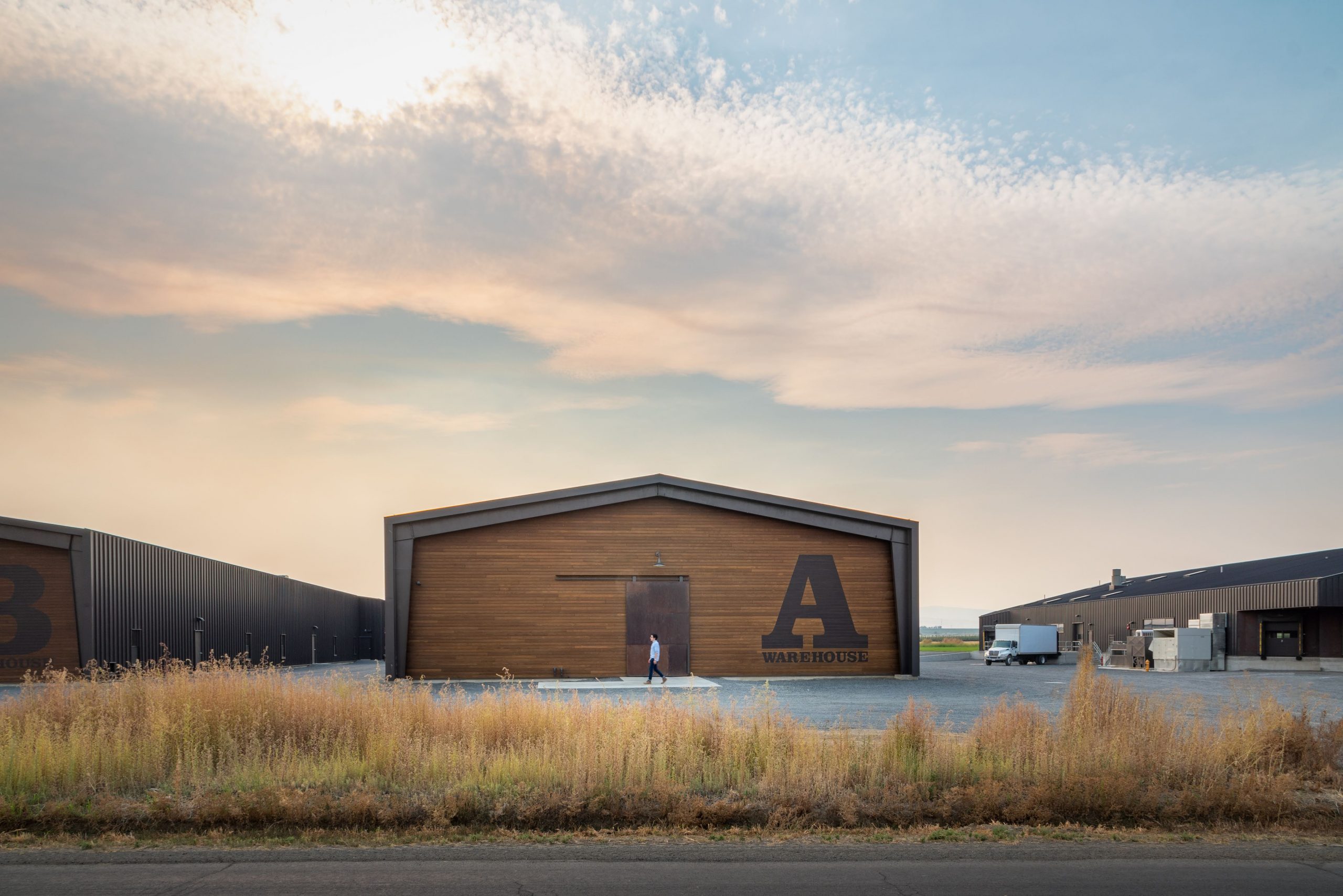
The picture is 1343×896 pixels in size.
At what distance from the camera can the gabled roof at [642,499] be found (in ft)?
104

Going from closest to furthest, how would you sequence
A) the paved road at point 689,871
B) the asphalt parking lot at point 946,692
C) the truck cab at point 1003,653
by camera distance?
the paved road at point 689,871 < the asphalt parking lot at point 946,692 < the truck cab at point 1003,653

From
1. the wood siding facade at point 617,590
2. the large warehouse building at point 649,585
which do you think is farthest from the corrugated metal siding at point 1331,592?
the wood siding facade at point 617,590

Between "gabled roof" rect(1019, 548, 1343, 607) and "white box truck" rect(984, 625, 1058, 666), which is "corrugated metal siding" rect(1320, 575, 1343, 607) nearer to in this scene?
"gabled roof" rect(1019, 548, 1343, 607)

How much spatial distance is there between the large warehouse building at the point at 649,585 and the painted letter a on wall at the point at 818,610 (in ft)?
0.12

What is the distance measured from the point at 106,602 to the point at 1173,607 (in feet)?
166

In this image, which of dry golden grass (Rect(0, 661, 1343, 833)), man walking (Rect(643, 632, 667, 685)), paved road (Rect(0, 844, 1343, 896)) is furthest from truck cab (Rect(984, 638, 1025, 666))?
paved road (Rect(0, 844, 1343, 896))

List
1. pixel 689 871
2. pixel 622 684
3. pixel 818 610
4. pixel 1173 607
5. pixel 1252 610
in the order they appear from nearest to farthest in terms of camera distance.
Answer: pixel 689 871 < pixel 622 684 < pixel 818 610 < pixel 1252 610 < pixel 1173 607

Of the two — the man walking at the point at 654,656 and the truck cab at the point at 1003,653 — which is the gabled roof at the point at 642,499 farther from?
the truck cab at the point at 1003,653

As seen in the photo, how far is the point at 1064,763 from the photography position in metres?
11.6

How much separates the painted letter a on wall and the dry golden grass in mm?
19237

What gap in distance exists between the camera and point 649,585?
32688mm

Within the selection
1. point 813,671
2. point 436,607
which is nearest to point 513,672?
point 436,607

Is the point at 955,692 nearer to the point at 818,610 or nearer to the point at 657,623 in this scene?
the point at 818,610

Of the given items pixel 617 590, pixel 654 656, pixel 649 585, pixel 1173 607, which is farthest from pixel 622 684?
pixel 1173 607
